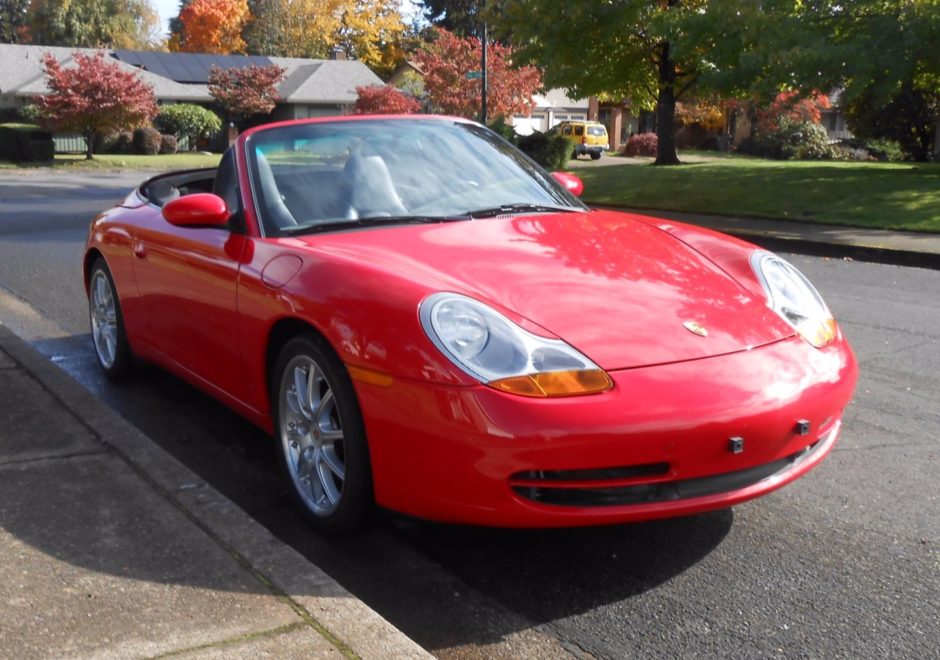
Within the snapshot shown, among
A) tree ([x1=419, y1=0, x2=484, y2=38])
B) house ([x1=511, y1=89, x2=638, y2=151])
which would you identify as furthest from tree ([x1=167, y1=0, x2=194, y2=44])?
house ([x1=511, y1=89, x2=638, y2=151])

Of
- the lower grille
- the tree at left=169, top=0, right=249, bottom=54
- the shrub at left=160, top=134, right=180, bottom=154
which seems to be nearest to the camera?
the lower grille

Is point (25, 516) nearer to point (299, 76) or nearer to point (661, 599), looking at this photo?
point (661, 599)

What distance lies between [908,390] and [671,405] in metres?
3.10

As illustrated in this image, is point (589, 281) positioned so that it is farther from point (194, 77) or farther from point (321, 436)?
point (194, 77)

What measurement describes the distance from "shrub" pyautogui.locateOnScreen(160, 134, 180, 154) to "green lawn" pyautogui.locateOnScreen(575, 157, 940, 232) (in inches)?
1033

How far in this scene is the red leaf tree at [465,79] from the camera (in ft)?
135

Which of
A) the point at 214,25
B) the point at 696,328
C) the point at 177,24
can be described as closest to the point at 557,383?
the point at 696,328

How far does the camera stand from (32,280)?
9.66 m

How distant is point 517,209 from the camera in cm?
462

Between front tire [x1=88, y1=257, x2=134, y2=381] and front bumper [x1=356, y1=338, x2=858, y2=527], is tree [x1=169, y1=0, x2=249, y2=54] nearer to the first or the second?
front tire [x1=88, y1=257, x2=134, y2=381]

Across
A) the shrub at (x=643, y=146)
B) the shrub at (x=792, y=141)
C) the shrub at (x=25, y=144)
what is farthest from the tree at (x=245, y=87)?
the shrub at (x=792, y=141)

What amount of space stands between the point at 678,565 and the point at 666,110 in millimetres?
25257

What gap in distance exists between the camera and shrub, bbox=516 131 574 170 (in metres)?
28.4

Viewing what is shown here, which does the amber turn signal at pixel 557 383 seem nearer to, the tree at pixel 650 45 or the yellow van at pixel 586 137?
the tree at pixel 650 45
